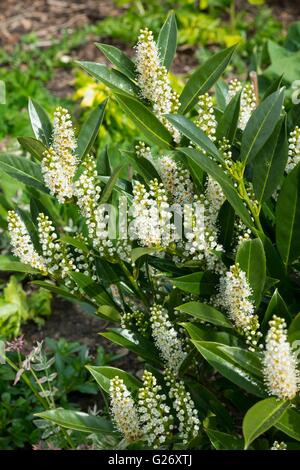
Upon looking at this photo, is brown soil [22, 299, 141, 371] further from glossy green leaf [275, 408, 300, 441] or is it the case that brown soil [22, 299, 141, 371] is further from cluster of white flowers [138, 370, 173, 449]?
glossy green leaf [275, 408, 300, 441]

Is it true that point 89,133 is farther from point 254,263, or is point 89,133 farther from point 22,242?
point 254,263

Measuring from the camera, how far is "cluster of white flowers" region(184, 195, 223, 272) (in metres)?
1.89

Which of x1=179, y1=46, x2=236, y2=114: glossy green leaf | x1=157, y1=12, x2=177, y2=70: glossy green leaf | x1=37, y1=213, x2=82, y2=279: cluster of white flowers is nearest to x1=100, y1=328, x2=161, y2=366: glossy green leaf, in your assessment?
x1=37, y1=213, x2=82, y2=279: cluster of white flowers

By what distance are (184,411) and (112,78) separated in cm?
93

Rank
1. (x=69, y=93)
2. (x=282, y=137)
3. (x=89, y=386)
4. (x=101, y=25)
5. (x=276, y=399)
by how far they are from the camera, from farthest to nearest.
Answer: (x=101, y=25)
(x=69, y=93)
(x=89, y=386)
(x=282, y=137)
(x=276, y=399)

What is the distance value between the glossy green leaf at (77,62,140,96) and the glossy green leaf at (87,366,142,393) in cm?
76

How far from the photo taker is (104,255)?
2.02 metres

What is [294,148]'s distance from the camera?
6.61ft

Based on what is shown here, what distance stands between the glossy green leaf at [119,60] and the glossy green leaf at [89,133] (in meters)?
0.11

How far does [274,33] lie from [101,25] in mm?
1256

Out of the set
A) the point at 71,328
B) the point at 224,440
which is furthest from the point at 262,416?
the point at 71,328

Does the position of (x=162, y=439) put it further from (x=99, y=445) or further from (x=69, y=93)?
(x=69, y=93)

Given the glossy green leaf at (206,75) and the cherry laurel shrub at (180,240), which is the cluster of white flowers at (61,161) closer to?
the cherry laurel shrub at (180,240)
